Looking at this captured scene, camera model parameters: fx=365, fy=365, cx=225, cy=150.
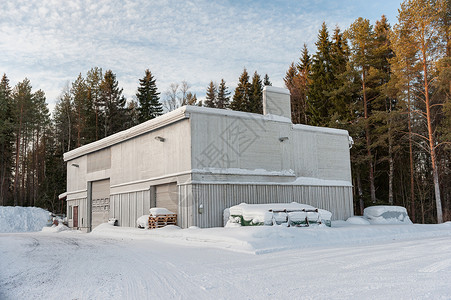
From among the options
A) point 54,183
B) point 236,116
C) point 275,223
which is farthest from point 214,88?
point 275,223

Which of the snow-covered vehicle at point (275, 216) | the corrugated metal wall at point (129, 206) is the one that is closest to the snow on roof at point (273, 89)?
the snow-covered vehicle at point (275, 216)

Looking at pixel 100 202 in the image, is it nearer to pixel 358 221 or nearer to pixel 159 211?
pixel 159 211

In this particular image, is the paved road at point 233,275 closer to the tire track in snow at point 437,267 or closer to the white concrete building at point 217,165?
the tire track in snow at point 437,267

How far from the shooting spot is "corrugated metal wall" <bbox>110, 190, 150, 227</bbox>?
20109 mm

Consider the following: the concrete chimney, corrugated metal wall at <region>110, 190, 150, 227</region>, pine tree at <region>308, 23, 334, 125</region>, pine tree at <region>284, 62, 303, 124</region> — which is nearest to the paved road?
corrugated metal wall at <region>110, 190, 150, 227</region>

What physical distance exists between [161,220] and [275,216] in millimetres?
5754

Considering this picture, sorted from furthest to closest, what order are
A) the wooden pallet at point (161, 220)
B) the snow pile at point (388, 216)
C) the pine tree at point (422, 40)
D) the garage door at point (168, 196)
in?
the pine tree at point (422, 40)
the snow pile at point (388, 216)
the garage door at point (168, 196)
the wooden pallet at point (161, 220)

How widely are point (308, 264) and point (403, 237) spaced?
859cm

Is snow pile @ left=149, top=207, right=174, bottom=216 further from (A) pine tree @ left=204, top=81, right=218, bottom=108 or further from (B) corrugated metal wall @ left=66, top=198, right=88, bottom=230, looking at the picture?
(A) pine tree @ left=204, top=81, right=218, bottom=108

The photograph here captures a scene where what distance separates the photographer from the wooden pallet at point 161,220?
17.3m

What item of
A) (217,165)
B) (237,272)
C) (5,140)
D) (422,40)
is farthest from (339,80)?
(5,140)

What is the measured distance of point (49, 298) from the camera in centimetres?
542

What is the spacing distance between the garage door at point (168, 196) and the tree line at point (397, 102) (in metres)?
15.4

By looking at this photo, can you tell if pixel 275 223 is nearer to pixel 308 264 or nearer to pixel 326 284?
pixel 308 264
